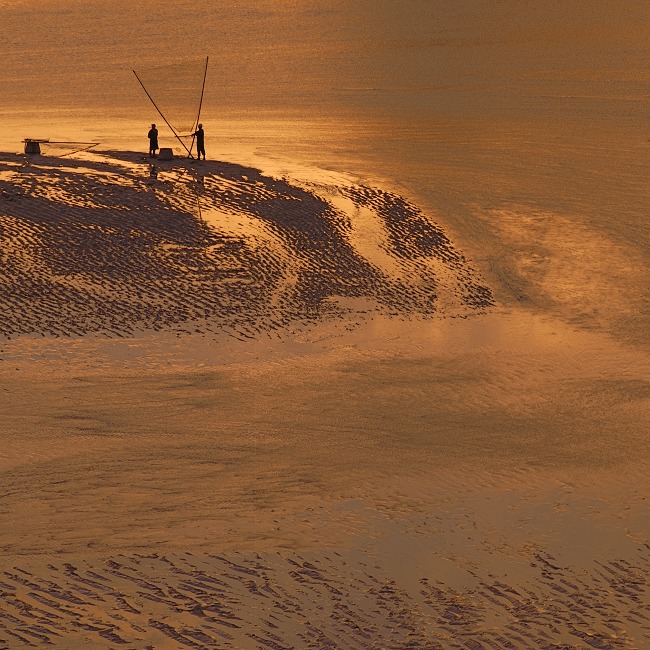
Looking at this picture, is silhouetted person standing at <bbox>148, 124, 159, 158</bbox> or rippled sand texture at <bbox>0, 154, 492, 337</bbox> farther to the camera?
silhouetted person standing at <bbox>148, 124, 159, 158</bbox>

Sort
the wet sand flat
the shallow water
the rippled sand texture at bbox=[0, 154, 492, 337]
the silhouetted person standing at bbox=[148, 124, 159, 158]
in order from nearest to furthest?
the wet sand flat
the shallow water
the rippled sand texture at bbox=[0, 154, 492, 337]
the silhouetted person standing at bbox=[148, 124, 159, 158]

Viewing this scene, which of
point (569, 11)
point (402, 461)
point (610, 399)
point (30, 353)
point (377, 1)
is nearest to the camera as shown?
point (402, 461)

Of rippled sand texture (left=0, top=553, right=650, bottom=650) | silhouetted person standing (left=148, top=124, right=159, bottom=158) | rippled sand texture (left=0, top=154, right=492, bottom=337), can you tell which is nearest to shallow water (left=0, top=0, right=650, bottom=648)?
rippled sand texture (left=0, top=553, right=650, bottom=650)

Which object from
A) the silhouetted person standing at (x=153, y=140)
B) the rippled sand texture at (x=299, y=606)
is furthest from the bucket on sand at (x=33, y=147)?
the rippled sand texture at (x=299, y=606)

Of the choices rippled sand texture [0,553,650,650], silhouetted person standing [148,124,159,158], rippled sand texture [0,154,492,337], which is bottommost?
rippled sand texture [0,553,650,650]

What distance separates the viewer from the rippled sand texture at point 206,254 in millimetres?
23266

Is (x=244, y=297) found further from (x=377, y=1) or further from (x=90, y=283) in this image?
(x=377, y=1)

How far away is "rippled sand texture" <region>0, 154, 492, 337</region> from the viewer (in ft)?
76.3

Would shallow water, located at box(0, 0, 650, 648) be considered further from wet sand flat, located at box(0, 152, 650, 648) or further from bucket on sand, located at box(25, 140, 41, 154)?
bucket on sand, located at box(25, 140, 41, 154)

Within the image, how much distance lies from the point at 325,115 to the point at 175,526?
3533 cm

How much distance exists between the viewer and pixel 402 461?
55.2ft

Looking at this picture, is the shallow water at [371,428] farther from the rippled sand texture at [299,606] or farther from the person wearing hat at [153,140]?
the person wearing hat at [153,140]

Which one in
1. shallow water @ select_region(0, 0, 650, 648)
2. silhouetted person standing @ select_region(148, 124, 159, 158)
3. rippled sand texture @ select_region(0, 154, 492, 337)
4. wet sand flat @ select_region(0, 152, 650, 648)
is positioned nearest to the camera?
wet sand flat @ select_region(0, 152, 650, 648)

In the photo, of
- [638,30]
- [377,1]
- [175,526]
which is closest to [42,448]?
[175,526]
